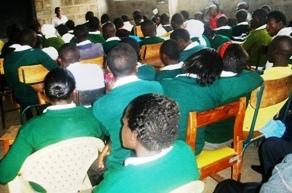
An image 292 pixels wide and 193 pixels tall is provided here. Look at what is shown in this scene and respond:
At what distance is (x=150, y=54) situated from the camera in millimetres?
4535

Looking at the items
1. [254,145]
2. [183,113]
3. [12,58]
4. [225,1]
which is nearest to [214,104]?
[183,113]

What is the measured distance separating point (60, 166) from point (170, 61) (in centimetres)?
194

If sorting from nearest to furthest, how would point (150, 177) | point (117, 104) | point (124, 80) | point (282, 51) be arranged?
point (150, 177) → point (117, 104) → point (124, 80) → point (282, 51)

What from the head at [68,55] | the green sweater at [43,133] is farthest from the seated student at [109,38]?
the green sweater at [43,133]

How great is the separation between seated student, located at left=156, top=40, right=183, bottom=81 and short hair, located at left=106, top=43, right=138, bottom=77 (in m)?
Answer: 1.03

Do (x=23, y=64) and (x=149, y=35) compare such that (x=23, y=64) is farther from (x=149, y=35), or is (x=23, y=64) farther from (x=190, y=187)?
(x=190, y=187)

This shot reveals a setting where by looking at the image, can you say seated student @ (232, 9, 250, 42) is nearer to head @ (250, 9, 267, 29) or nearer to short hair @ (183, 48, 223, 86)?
head @ (250, 9, 267, 29)

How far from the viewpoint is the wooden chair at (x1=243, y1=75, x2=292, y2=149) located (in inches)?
104

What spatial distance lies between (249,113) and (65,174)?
4.98 feet

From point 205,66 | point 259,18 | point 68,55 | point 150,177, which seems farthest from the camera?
point 259,18

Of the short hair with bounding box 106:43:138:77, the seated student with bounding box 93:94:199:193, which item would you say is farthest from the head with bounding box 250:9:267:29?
the seated student with bounding box 93:94:199:193

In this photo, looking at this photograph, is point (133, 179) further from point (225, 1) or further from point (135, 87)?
point (225, 1)

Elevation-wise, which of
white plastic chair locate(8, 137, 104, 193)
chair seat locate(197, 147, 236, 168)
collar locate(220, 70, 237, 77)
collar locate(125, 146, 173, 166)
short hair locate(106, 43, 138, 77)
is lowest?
chair seat locate(197, 147, 236, 168)

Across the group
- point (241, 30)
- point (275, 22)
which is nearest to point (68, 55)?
point (275, 22)
